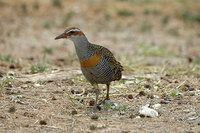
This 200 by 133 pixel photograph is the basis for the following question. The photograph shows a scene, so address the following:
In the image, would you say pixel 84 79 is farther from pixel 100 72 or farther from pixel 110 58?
pixel 100 72

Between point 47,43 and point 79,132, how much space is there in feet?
27.0

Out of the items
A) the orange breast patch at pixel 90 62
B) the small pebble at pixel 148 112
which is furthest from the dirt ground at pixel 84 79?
the orange breast patch at pixel 90 62

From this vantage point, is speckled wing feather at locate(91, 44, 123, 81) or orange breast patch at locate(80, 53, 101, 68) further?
speckled wing feather at locate(91, 44, 123, 81)

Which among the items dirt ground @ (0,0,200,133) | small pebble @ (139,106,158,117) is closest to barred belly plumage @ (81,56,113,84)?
dirt ground @ (0,0,200,133)

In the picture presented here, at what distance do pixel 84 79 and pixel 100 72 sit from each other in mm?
1650

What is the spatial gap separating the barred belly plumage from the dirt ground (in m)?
0.46

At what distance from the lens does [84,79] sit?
676cm

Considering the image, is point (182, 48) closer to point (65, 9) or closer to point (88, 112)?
point (65, 9)

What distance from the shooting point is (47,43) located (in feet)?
40.2

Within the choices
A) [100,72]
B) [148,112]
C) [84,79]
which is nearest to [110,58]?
[100,72]

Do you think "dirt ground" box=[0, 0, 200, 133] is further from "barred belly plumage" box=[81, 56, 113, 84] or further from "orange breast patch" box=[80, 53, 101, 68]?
"orange breast patch" box=[80, 53, 101, 68]

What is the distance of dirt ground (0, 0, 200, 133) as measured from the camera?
4.78 metres

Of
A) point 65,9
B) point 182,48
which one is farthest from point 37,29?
point 182,48

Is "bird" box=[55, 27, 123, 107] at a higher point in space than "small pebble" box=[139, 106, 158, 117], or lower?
higher
